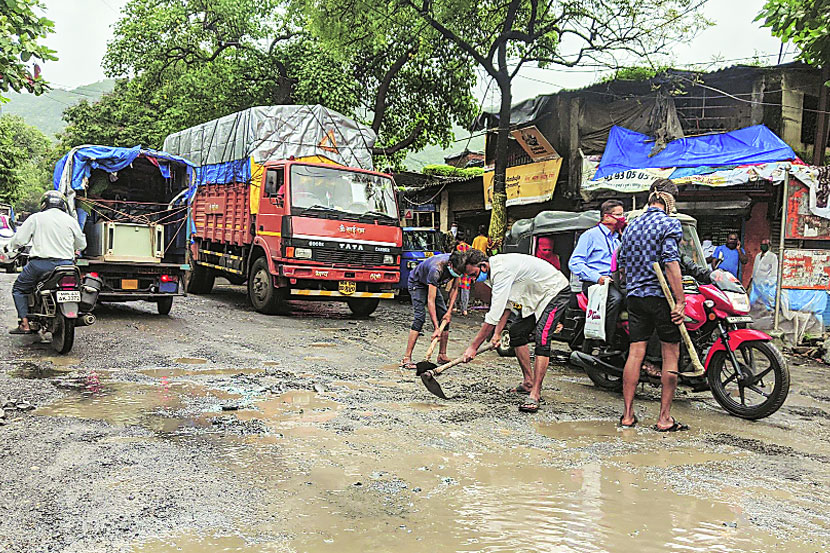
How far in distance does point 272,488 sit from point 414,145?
65.1 ft

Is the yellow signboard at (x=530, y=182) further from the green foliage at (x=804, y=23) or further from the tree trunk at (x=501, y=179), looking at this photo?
the green foliage at (x=804, y=23)

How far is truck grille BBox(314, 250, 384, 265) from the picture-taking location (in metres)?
11.0

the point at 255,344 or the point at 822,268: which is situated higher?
the point at 822,268

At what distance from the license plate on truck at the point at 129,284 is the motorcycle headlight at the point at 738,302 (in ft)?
26.7

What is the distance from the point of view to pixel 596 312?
638 cm

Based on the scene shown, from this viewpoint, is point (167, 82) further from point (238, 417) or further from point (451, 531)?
point (451, 531)

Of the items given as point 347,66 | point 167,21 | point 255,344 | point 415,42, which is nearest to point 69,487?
point 255,344

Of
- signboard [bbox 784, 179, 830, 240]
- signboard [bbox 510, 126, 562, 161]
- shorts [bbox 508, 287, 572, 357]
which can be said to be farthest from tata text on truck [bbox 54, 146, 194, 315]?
signboard [bbox 784, 179, 830, 240]

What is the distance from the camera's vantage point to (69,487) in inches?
139


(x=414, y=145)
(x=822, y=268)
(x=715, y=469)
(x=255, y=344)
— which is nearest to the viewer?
(x=715, y=469)

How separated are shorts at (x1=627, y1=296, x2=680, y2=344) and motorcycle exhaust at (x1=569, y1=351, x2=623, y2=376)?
111 centimetres

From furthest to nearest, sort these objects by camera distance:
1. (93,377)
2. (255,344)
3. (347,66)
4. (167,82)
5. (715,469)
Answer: (167,82)
(347,66)
(255,344)
(93,377)
(715,469)

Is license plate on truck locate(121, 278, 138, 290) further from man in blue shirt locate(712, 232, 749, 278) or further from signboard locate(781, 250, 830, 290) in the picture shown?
signboard locate(781, 250, 830, 290)

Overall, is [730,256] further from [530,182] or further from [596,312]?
→ [596,312]
